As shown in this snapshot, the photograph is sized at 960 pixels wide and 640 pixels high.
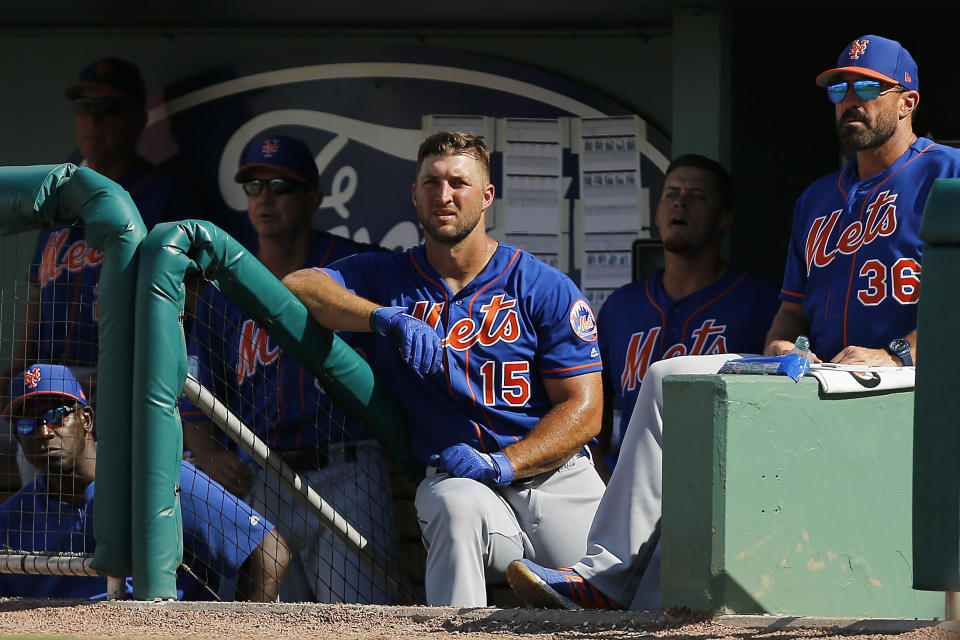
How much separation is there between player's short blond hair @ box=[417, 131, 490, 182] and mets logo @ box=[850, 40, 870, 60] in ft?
3.31

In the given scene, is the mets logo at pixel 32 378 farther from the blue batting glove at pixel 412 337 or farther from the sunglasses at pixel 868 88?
the sunglasses at pixel 868 88

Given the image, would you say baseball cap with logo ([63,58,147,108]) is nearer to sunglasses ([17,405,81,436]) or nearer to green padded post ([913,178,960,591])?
sunglasses ([17,405,81,436])

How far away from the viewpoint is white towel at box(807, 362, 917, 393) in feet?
8.71

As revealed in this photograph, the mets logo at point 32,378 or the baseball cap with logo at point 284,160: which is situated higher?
the baseball cap with logo at point 284,160

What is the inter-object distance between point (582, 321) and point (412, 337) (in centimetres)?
53

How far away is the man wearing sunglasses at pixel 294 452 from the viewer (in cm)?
372

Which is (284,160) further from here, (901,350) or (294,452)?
(901,350)

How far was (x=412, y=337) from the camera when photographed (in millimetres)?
3320

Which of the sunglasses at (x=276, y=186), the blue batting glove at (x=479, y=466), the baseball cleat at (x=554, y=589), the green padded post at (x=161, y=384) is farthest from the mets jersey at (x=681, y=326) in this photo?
the green padded post at (x=161, y=384)

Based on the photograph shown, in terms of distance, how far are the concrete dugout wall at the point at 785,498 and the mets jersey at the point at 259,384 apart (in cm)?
140

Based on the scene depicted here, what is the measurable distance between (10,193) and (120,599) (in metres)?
0.95

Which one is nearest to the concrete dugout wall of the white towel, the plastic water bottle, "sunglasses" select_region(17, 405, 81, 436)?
the white towel

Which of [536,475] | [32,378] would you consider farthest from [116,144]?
[536,475]

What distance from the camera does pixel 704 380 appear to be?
2557 millimetres
